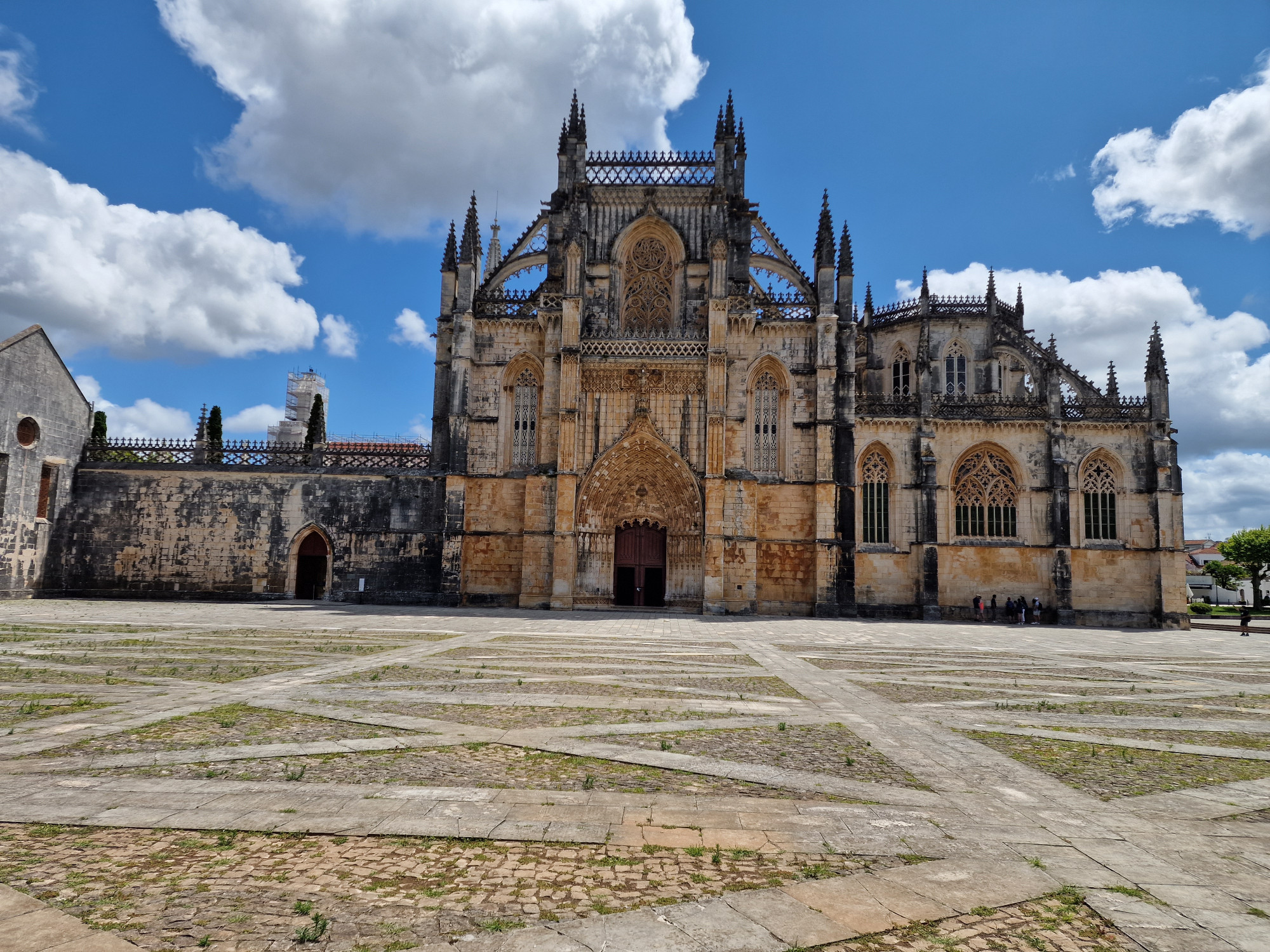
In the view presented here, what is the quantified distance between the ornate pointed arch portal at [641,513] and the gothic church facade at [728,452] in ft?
0.28

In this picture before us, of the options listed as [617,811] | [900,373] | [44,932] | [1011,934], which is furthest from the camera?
[900,373]

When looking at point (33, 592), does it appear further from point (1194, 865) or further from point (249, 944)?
point (1194, 865)

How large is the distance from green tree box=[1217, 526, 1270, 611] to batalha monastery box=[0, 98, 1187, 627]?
26674mm

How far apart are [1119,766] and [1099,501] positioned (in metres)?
29.6

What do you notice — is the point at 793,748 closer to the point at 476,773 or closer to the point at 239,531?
the point at 476,773

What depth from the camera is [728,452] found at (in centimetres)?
3008

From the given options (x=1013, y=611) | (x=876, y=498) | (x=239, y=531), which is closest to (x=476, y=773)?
(x=876, y=498)

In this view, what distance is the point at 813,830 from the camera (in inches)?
184

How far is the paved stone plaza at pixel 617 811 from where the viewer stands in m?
3.41

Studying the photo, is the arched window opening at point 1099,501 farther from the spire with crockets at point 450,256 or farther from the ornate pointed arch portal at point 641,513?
the spire with crockets at point 450,256

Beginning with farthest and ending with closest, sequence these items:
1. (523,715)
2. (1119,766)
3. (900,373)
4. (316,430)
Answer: (900,373)
(316,430)
(523,715)
(1119,766)

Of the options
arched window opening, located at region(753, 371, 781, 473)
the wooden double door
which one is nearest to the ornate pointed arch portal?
the wooden double door

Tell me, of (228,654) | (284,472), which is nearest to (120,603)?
(284,472)

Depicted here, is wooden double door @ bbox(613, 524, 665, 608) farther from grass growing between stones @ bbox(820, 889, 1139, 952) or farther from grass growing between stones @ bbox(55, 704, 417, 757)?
grass growing between stones @ bbox(820, 889, 1139, 952)
